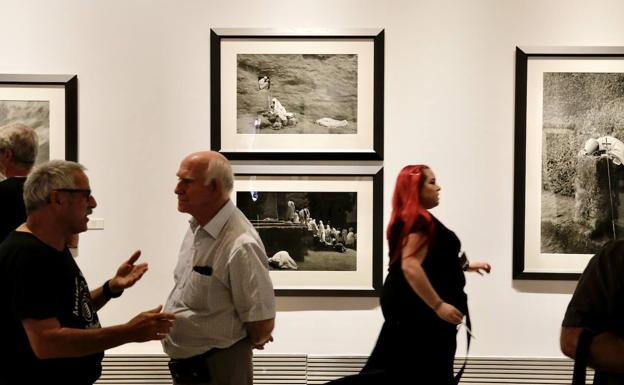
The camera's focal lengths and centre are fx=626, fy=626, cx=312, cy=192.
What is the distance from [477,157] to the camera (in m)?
3.92

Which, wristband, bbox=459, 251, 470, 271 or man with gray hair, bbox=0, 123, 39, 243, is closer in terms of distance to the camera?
man with gray hair, bbox=0, 123, 39, 243

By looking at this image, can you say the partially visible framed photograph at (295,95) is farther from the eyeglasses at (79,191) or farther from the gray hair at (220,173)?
the eyeglasses at (79,191)

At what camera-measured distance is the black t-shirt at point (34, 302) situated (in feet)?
6.60

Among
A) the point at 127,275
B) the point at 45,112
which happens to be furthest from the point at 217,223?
the point at 45,112

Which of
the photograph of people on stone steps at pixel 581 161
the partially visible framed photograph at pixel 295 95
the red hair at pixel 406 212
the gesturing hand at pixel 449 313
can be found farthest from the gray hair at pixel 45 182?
the photograph of people on stone steps at pixel 581 161

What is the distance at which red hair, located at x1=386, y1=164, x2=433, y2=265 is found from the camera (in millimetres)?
3129

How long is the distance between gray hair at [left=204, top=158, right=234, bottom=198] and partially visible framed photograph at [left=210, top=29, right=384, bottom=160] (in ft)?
3.75

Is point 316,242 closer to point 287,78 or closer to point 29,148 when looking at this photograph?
point 287,78

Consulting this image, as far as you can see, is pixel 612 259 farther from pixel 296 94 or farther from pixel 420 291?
pixel 296 94

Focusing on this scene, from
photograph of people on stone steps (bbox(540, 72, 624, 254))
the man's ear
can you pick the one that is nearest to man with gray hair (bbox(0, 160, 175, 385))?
the man's ear

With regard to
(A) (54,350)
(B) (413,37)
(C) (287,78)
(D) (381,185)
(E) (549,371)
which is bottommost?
(E) (549,371)

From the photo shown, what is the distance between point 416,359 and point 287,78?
1.87 metres

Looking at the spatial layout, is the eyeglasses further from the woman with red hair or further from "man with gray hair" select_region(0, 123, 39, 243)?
the woman with red hair

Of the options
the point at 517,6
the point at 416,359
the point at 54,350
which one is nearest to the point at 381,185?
the point at 416,359
